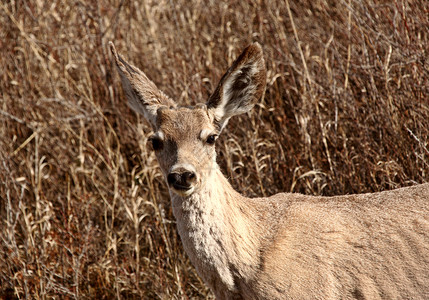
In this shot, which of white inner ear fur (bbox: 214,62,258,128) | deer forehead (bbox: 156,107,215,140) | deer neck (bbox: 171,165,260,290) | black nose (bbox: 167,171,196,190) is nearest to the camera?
black nose (bbox: 167,171,196,190)

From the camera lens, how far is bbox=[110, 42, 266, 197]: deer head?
3.59 meters

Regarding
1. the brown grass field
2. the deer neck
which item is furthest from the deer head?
the brown grass field

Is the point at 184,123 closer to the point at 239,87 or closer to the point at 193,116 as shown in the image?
the point at 193,116

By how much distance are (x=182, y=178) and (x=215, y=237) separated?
414 millimetres

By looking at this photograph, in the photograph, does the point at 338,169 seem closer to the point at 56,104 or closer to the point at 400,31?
the point at 400,31

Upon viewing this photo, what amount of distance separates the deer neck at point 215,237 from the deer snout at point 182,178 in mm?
132

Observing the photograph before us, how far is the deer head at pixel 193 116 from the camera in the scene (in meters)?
3.59

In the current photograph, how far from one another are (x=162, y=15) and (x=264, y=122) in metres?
2.58

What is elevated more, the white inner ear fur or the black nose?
the white inner ear fur

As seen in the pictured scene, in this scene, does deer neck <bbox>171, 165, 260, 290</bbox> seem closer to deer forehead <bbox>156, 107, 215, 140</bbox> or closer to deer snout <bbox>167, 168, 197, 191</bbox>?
deer snout <bbox>167, 168, 197, 191</bbox>

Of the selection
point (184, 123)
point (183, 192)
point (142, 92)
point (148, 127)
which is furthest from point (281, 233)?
point (148, 127)

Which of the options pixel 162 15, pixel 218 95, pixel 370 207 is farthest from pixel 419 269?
pixel 162 15

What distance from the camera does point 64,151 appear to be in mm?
6473

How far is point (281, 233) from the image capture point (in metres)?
3.71
